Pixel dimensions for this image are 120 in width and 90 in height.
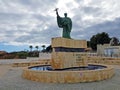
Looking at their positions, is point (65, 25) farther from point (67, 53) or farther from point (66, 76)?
point (66, 76)

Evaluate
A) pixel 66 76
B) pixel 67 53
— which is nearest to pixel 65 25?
pixel 67 53

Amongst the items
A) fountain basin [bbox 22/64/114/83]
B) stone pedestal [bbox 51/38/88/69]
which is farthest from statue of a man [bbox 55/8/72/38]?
fountain basin [bbox 22/64/114/83]

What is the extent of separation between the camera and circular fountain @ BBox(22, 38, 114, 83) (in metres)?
9.51

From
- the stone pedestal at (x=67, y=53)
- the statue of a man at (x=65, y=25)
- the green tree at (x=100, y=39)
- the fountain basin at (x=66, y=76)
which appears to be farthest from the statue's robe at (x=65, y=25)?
the green tree at (x=100, y=39)

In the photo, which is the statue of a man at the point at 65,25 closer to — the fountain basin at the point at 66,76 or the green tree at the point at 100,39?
the fountain basin at the point at 66,76

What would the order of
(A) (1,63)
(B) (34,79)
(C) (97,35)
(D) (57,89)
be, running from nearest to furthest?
(D) (57,89)
(B) (34,79)
(A) (1,63)
(C) (97,35)

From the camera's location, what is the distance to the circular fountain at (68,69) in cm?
951

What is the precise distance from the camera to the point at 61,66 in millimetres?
11672

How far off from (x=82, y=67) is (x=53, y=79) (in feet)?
13.5

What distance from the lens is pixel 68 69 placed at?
12.0 metres

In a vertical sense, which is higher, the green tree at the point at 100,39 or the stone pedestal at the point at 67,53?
the green tree at the point at 100,39

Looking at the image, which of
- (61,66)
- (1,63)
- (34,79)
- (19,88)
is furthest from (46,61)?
(19,88)

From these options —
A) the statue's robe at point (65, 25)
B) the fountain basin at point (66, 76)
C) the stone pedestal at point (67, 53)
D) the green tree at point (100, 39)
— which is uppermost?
the green tree at point (100, 39)

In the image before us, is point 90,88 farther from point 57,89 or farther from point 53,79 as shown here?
point 53,79
